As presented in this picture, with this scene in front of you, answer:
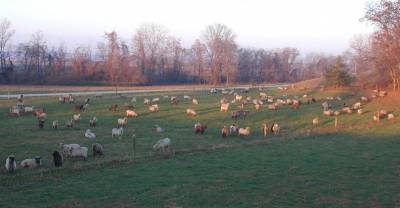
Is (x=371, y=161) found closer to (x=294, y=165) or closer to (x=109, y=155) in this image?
(x=294, y=165)

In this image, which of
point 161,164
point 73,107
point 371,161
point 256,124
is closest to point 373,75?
point 256,124

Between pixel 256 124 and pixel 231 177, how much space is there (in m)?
20.5

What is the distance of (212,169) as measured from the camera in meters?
19.5

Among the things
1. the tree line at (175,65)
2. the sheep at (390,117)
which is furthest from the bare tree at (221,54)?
the sheep at (390,117)

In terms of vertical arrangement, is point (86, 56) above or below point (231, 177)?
above

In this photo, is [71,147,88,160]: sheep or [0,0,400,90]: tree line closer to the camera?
[71,147,88,160]: sheep

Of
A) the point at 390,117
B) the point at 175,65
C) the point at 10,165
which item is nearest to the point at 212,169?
the point at 10,165

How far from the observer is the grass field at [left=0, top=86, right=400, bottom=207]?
47.6 ft

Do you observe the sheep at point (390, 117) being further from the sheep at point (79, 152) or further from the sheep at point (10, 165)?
the sheep at point (10, 165)

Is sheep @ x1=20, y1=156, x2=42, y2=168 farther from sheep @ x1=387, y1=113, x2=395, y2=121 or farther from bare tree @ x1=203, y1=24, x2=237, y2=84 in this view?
bare tree @ x1=203, y1=24, x2=237, y2=84

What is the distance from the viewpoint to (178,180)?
17297 millimetres

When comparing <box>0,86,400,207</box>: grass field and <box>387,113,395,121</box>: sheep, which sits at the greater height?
<box>387,113,395,121</box>: sheep

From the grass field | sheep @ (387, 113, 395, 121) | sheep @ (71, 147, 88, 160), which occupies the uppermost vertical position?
sheep @ (387, 113, 395, 121)

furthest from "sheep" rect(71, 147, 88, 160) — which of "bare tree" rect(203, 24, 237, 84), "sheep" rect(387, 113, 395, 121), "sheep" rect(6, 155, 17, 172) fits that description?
"bare tree" rect(203, 24, 237, 84)
